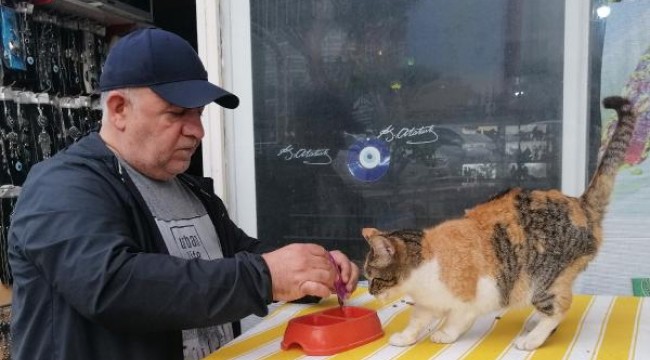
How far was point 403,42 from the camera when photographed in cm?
201

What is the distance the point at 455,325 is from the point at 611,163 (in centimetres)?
47

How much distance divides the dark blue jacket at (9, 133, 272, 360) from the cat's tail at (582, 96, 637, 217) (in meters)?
0.70

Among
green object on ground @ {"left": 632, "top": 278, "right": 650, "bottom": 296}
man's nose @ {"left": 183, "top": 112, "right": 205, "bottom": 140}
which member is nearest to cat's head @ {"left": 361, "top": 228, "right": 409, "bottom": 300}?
man's nose @ {"left": 183, "top": 112, "right": 205, "bottom": 140}

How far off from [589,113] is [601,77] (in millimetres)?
125

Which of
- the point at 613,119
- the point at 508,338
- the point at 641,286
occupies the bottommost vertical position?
the point at 641,286

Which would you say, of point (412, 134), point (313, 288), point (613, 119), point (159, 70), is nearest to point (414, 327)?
point (313, 288)

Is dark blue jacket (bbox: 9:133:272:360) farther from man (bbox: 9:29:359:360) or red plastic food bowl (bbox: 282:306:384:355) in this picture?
red plastic food bowl (bbox: 282:306:384:355)

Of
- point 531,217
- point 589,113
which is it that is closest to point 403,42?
point 589,113

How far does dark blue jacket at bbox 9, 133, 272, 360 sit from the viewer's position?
32.1 inches

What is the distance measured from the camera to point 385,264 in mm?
1042

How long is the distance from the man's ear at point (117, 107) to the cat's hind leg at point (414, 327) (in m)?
0.68

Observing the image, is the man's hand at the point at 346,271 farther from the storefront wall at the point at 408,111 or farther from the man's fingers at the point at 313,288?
the storefront wall at the point at 408,111

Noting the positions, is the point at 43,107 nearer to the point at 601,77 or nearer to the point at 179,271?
the point at 179,271

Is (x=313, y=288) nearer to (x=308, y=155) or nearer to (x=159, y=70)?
(x=159, y=70)
